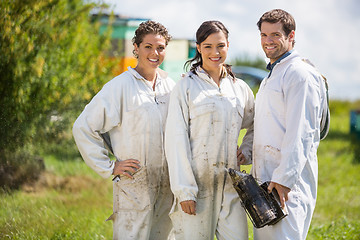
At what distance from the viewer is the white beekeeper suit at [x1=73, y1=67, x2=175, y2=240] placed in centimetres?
382

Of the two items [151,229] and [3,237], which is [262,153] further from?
[3,237]

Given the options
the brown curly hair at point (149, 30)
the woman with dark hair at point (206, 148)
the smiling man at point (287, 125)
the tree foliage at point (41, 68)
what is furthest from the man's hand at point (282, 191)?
the tree foliage at point (41, 68)

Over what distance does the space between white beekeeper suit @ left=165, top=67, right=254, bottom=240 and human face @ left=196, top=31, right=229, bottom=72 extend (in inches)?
4.2

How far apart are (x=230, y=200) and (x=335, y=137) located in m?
9.91

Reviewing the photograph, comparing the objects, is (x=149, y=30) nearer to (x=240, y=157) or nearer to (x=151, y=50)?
(x=151, y=50)

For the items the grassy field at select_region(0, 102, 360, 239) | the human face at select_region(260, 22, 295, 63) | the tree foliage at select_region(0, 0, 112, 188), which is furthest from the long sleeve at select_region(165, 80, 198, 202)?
the tree foliage at select_region(0, 0, 112, 188)

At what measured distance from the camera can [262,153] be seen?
140 inches

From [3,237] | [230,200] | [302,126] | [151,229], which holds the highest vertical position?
[302,126]

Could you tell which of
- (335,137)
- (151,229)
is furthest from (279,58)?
(335,137)

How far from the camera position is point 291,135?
3314 millimetres

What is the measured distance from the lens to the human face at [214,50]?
3623 millimetres

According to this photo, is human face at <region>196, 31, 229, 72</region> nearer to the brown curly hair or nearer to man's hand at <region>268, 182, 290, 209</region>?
the brown curly hair

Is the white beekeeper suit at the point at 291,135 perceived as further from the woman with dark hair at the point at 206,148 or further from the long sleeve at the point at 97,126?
the long sleeve at the point at 97,126

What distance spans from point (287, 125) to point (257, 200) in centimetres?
55
